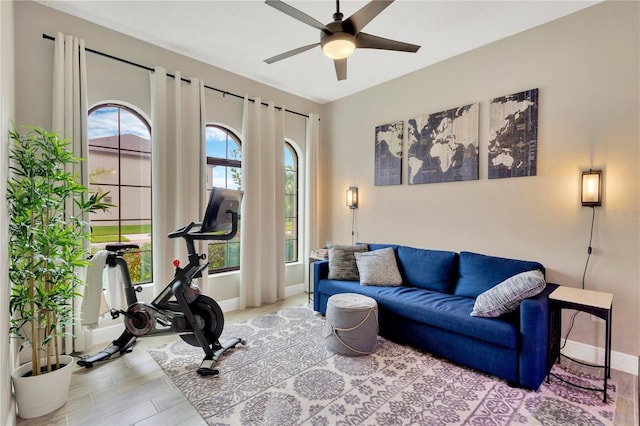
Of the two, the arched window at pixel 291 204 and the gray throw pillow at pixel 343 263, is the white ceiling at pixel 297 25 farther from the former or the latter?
the gray throw pillow at pixel 343 263

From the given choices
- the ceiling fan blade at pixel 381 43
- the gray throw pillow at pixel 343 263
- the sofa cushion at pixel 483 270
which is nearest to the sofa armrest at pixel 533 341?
the sofa cushion at pixel 483 270

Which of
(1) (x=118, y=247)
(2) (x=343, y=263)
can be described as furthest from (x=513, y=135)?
(1) (x=118, y=247)

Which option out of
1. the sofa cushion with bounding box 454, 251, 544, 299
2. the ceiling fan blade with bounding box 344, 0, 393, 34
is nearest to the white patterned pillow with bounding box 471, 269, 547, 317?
the sofa cushion with bounding box 454, 251, 544, 299

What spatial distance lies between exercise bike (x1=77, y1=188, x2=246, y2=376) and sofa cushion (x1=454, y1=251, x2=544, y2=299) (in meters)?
2.43

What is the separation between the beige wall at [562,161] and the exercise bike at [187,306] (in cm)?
254

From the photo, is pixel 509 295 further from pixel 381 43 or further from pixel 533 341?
pixel 381 43

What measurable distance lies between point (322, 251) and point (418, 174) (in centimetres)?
174

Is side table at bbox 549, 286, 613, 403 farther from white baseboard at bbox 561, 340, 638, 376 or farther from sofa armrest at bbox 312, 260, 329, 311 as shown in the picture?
sofa armrest at bbox 312, 260, 329, 311

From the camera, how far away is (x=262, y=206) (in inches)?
171

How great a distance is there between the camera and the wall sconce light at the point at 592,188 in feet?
8.64

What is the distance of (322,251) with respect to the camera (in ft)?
14.7

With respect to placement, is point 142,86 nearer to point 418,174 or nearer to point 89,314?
point 89,314

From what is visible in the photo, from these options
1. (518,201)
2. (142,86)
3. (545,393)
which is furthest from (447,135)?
(142,86)

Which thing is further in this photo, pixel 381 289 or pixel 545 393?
pixel 381 289
